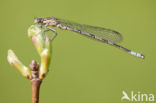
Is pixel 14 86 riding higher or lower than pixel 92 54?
lower

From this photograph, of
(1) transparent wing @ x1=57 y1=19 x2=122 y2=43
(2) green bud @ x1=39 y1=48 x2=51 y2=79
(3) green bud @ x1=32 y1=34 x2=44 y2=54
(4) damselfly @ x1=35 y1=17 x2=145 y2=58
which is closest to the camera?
(2) green bud @ x1=39 y1=48 x2=51 y2=79

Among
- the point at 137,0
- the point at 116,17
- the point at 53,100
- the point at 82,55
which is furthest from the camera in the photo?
the point at 137,0

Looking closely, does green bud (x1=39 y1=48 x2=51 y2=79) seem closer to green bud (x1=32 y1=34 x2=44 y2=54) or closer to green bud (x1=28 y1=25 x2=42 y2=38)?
green bud (x1=32 y1=34 x2=44 y2=54)

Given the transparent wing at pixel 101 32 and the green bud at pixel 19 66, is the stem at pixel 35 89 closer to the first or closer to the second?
the green bud at pixel 19 66

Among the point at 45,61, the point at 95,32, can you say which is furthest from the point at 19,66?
the point at 95,32

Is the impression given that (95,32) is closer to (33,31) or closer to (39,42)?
(33,31)

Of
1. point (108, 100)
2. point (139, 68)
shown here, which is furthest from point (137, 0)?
point (108, 100)

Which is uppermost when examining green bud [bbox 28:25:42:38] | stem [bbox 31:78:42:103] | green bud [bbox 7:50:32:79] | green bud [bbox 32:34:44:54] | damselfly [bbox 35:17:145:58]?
damselfly [bbox 35:17:145:58]

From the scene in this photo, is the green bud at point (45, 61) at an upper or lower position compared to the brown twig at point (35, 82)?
upper

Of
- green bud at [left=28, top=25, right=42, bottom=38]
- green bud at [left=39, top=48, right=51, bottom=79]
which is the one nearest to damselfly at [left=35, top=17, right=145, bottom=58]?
green bud at [left=28, top=25, right=42, bottom=38]

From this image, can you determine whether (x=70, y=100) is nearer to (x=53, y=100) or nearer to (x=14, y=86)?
(x=53, y=100)

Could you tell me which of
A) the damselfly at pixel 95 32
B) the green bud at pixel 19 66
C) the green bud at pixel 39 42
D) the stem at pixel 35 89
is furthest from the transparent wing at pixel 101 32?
the stem at pixel 35 89
